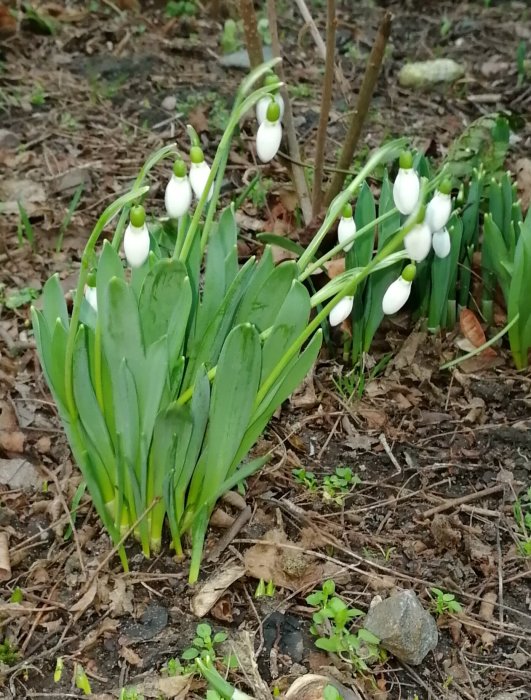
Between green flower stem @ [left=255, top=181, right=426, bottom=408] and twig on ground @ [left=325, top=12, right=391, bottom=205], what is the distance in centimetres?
95

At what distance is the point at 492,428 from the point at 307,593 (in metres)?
0.85

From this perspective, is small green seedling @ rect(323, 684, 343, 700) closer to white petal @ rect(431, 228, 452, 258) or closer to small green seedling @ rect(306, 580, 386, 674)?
small green seedling @ rect(306, 580, 386, 674)

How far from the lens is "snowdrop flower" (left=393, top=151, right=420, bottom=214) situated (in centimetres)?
158

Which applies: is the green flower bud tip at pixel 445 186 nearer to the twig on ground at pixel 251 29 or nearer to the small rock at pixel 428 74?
the twig on ground at pixel 251 29

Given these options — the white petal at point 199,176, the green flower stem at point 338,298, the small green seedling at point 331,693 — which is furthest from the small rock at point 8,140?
the small green seedling at point 331,693

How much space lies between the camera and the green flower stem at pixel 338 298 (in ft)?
5.05

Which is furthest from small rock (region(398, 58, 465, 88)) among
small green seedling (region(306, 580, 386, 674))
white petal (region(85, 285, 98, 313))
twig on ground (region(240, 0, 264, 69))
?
small green seedling (region(306, 580, 386, 674))

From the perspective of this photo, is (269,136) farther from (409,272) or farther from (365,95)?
(365,95)

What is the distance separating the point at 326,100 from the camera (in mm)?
2576

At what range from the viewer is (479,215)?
2.72 metres

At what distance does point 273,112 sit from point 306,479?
3.28ft

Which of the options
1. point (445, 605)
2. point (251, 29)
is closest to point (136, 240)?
point (445, 605)

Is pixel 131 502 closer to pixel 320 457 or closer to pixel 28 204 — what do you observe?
pixel 320 457

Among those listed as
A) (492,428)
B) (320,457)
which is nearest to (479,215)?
(492,428)
